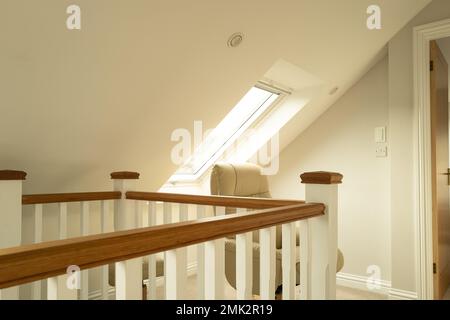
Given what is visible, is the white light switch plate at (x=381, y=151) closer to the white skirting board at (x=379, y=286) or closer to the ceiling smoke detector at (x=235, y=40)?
the white skirting board at (x=379, y=286)

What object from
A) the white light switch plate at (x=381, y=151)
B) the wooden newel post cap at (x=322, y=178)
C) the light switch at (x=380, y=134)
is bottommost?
the wooden newel post cap at (x=322, y=178)

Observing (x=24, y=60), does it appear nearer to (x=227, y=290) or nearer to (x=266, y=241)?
(x=266, y=241)

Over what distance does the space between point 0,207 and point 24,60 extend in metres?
0.67

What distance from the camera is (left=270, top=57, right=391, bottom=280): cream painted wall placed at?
10.5ft

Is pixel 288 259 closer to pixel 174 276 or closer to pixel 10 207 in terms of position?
pixel 174 276

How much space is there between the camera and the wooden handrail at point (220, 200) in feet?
5.43

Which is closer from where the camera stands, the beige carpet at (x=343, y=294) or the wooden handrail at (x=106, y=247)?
the wooden handrail at (x=106, y=247)

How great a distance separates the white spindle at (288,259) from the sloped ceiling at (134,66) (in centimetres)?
113

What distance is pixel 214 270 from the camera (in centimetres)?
101

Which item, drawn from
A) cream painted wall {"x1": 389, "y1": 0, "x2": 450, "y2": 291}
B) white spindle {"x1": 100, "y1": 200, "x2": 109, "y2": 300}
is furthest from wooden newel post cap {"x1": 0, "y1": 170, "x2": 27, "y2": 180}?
Result: cream painted wall {"x1": 389, "y1": 0, "x2": 450, "y2": 291}

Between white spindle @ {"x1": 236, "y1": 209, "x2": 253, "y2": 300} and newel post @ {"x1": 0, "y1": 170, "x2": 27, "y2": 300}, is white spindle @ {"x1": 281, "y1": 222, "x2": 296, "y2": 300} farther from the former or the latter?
newel post @ {"x1": 0, "y1": 170, "x2": 27, "y2": 300}

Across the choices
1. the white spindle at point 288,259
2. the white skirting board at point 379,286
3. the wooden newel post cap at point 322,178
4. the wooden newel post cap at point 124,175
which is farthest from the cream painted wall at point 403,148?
the wooden newel post cap at point 124,175
